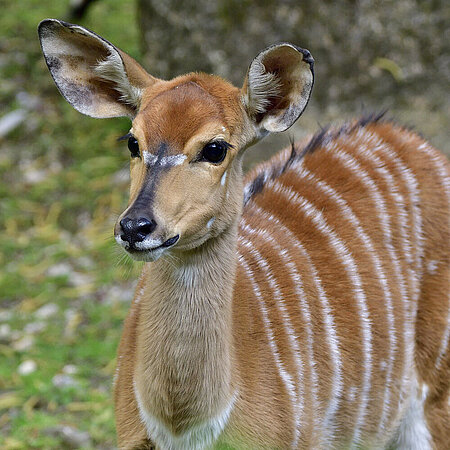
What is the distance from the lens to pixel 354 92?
5.29m

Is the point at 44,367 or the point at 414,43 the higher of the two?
the point at 414,43

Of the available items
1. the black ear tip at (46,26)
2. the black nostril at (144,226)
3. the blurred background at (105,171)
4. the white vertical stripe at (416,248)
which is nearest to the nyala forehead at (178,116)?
the black nostril at (144,226)

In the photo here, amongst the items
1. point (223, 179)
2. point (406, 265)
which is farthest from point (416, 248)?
point (223, 179)

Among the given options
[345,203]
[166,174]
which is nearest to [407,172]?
[345,203]

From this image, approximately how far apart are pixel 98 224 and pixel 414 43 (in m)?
2.27

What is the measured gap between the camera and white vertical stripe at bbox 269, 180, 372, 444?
3111 mm

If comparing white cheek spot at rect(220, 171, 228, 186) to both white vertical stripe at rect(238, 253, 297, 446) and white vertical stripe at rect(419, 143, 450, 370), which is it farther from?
white vertical stripe at rect(419, 143, 450, 370)

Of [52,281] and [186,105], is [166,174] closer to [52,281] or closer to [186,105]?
[186,105]

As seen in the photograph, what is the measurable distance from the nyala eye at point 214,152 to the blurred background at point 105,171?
6.41ft

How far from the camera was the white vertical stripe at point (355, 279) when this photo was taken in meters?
3.11

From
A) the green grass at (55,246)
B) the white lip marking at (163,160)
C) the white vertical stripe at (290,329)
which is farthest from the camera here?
the green grass at (55,246)

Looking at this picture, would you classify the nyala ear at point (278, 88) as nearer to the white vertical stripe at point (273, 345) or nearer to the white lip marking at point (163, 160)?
the white lip marking at point (163, 160)

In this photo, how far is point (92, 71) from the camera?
2791 mm

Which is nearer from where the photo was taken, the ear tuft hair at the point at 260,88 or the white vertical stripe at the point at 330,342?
the ear tuft hair at the point at 260,88
